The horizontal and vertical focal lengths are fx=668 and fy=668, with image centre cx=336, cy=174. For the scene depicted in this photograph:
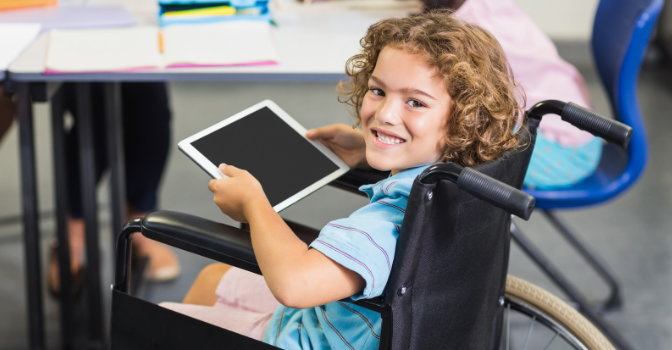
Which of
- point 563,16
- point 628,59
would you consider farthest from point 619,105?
point 563,16

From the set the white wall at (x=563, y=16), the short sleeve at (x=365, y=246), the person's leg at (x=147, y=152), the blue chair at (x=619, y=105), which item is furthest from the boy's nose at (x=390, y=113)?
the white wall at (x=563, y=16)

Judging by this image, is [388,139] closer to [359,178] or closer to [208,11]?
[359,178]

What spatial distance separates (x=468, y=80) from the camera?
2.69 ft

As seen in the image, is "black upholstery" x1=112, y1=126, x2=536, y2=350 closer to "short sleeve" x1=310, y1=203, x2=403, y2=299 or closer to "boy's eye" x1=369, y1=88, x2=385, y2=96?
"short sleeve" x1=310, y1=203, x2=403, y2=299

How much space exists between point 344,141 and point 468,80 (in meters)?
0.33

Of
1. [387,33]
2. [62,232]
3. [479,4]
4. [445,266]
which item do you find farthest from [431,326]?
[62,232]

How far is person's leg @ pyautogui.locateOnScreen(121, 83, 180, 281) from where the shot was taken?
1815mm

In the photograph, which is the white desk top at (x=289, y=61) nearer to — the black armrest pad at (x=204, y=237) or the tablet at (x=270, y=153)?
the tablet at (x=270, y=153)

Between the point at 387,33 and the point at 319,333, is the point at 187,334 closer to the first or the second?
the point at 319,333

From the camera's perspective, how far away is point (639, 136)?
140 centimetres

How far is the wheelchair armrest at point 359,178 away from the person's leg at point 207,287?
0.77 ft

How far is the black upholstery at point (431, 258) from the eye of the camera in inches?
27.9

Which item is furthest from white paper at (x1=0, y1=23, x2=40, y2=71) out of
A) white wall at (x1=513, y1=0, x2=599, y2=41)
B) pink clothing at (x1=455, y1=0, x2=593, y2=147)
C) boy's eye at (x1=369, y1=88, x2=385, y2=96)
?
white wall at (x1=513, y1=0, x2=599, y2=41)

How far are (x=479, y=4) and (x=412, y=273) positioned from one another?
3.26ft
